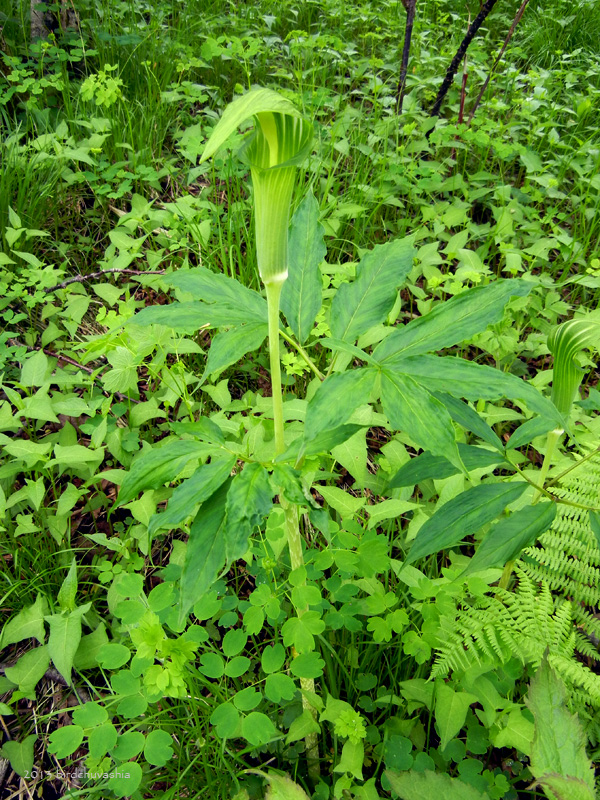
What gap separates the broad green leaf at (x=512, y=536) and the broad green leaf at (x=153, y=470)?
60 cm

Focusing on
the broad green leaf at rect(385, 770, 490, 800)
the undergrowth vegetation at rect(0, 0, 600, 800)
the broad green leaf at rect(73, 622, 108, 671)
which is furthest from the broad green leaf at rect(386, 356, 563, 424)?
the broad green leaf at rect(73, 622, 108, 671)

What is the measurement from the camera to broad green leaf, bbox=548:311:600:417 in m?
0.95

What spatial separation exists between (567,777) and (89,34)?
5.09 metres

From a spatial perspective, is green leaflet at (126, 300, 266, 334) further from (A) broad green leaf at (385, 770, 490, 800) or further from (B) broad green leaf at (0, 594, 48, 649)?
(B) broad green leaf at (0, 594, 48, 649)

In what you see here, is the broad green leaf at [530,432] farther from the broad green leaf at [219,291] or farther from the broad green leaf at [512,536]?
the broad green leaf at [219,291]

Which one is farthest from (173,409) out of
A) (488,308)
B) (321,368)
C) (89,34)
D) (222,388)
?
(89,34)

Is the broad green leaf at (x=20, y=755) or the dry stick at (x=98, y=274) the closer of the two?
the broad green leaf at (x=20, y=755)

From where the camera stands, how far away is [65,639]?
1.50 metres

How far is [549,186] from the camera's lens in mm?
2875

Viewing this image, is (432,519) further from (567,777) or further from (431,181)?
(431,181)

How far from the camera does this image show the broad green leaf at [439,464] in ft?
3.77

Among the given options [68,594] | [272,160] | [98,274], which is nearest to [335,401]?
[272,160]

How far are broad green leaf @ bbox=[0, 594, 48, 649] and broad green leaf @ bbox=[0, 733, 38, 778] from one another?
0.27m

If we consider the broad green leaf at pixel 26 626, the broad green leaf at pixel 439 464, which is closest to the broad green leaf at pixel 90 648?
the broad green leaf at pixel 26 626
